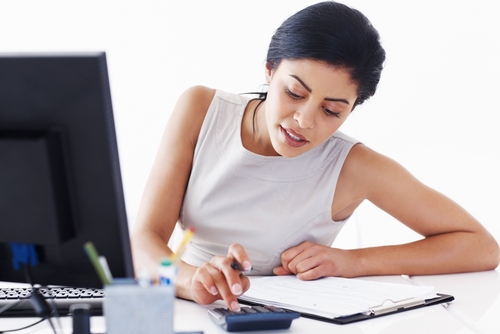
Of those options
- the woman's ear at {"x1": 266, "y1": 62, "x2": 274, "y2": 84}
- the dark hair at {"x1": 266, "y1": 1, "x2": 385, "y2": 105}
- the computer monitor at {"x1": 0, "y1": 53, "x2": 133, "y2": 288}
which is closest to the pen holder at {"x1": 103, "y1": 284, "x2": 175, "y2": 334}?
the computer monitor at {"x1": 0, "y1": 53, "x2": 133, "y2": 288}

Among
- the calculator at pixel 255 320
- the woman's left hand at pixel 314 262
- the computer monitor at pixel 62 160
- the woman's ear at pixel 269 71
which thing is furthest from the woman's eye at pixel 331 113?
the computer monitor at pixel 62 160

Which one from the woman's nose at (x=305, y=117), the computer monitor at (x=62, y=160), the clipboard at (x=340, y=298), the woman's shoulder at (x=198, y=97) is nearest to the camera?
the computer monitor at (x=62, y=160)

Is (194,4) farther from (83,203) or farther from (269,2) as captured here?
(83,203)

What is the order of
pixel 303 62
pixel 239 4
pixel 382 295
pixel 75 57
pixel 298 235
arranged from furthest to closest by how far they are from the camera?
1. pixel 239 4
2. pixel 298 235
3. pixel 303 62
4. pixel 382 295
5. pixel 75 57

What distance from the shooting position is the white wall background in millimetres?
3002

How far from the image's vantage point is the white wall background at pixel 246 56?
3002 millimetres

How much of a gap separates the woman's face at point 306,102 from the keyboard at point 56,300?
1.92ft

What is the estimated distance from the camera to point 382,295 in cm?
129

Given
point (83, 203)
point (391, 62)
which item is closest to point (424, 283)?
point (83, 203)

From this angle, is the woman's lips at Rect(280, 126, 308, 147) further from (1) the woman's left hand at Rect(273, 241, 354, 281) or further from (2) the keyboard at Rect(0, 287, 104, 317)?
(2) the keyboard at Rect(0, 287, 104, 317)

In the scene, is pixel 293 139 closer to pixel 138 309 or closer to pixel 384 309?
pixel 384 309

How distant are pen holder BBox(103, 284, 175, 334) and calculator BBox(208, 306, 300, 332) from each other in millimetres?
311

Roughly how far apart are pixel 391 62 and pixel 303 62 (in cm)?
173

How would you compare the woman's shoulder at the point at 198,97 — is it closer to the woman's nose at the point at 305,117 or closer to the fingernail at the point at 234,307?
the woman's nose at the point at 305,117
